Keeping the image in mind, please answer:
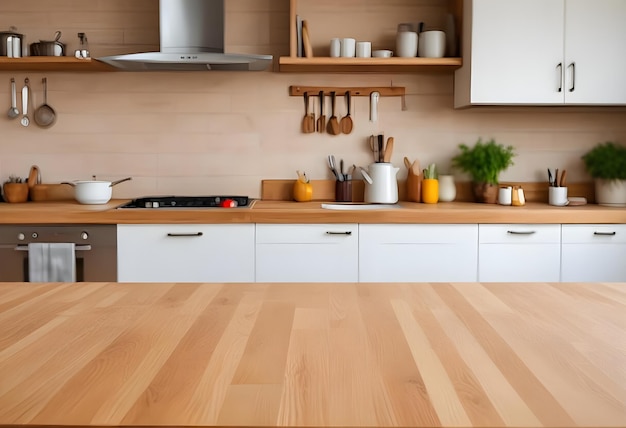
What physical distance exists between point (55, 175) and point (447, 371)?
3.58m

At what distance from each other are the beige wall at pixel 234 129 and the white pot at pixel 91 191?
317 mm

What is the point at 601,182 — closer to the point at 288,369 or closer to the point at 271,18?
the point at 271,18

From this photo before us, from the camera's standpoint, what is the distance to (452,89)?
4230 millimetres

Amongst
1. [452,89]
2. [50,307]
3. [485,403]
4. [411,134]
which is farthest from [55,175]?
[485,403]

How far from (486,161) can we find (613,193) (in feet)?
2.34

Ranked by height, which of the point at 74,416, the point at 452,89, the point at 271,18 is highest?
the point at 271,18

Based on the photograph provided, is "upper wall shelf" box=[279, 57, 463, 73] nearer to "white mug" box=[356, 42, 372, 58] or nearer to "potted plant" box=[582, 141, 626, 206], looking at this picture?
"white mug" box=[356, 42, 372, 58]

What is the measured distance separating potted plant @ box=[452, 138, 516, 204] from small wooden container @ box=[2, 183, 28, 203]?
8.08 feet

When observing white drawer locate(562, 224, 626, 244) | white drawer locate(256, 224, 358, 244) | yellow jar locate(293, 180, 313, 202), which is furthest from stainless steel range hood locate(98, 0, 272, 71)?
white drawer locate(562, 224, 626, 244)

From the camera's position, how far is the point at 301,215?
359cm

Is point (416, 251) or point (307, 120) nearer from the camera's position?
point (416, 251)

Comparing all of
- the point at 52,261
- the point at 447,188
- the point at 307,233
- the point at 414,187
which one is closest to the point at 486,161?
the point at 447,188

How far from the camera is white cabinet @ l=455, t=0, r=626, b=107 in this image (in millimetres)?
3789

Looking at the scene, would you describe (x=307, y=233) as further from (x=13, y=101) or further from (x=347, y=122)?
(x=13, y=101)
